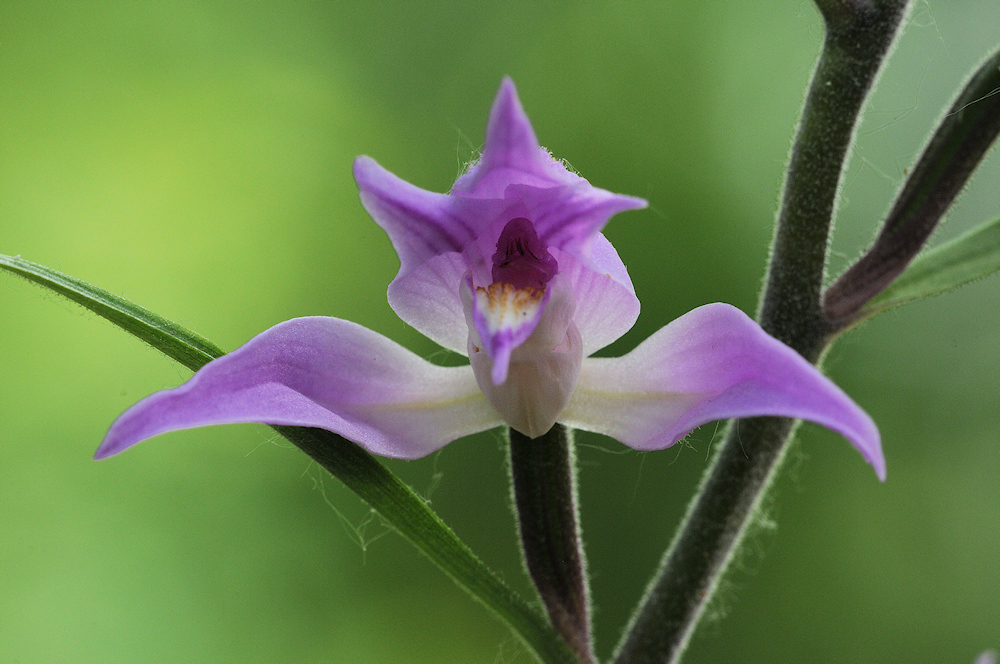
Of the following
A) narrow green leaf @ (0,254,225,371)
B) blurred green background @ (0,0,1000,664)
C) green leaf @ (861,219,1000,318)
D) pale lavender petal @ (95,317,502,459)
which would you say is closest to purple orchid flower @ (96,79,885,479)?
pale lavender petal @ (95,317,502,459)

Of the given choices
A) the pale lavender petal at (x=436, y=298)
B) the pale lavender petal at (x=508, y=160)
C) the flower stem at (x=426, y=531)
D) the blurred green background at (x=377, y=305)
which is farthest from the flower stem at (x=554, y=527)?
the blurred green background at (x=377, y=305)

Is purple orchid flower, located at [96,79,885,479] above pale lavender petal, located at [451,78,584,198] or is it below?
below

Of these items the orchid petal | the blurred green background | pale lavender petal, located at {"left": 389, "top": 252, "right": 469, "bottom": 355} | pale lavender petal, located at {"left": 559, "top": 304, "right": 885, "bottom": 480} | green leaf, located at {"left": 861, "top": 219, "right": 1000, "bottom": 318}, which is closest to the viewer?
pale lavender petal, located at {"left": 559, "top": 304, "right": 885, "bottom": 480}

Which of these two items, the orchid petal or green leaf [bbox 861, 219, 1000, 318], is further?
green leaf [bbox 861, 219, 1000, 318]

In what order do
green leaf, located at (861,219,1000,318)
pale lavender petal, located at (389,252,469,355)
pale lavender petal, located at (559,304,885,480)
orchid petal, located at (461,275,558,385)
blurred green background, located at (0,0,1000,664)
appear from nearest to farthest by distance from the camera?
pale lavender petal, located at (559,304,885,480)
orchid petal, located at (461,275,558,385)
pale lavender petal, located at (389,252,469,355)
green leaf, located at (861,219,1000,318)
blurred green background, located at (0,0,1000,664)

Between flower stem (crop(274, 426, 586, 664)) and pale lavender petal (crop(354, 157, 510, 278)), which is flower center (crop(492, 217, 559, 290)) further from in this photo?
flower stem (crop(274, 426, 586, 664))

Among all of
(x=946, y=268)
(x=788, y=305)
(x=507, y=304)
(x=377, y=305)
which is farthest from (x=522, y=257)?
(x=377, y=305)

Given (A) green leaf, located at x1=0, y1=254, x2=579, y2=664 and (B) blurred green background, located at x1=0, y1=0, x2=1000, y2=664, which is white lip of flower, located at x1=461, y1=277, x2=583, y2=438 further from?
(B) blurred green background, located at x1=0, y1=0, x2=1000, y2=664

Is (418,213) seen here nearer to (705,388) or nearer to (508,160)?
(508,160)
